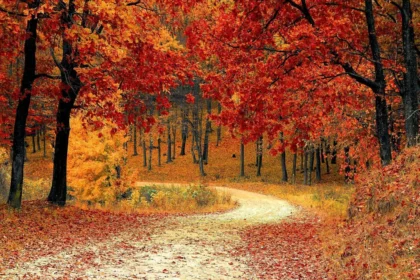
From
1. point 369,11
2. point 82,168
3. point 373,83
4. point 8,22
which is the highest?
point 369,11

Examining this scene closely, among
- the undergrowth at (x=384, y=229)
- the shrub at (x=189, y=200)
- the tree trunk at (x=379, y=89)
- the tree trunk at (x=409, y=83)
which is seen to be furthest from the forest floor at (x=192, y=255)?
the shrub at (x=189, y=200)

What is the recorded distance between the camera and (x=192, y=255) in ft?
30.9

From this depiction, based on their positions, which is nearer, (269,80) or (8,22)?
(8,22)

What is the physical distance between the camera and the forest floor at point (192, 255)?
770 centimetres

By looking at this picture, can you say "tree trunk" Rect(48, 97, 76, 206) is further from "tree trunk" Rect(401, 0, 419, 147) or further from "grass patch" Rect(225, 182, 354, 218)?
"tree trunk" Rect(401, 0, 419, 147)

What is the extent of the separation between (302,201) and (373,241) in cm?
1463

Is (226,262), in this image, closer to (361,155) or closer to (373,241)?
(373,241)

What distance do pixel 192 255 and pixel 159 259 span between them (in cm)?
91

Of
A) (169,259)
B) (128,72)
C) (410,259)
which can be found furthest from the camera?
(128,72)

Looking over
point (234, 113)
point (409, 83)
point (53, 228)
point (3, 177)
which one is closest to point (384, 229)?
point (409, 83)

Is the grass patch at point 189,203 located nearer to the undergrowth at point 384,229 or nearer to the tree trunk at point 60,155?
the tree trunk at point 60,155

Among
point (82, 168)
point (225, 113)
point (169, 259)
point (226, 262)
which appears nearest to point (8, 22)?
point (225, 113)

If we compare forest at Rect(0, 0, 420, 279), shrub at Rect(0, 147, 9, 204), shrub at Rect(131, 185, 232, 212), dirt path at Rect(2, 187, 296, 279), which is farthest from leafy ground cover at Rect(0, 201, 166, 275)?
shrub at Rect(0, 147, 9, 204)

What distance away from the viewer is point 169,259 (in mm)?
8867
